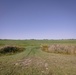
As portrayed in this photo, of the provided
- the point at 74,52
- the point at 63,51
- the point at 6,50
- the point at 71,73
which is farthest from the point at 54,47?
the point at 71,73

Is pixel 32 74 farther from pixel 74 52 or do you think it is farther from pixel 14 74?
pixel 74 52

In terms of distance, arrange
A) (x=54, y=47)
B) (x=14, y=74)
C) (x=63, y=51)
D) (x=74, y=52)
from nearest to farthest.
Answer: (x=14, y=74) < (x=74, y=52) < (x=63, y=51) < (x=54, y=47)

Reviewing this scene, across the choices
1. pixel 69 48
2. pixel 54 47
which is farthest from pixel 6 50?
pixel 69 48

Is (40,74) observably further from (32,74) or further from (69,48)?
(69,48)

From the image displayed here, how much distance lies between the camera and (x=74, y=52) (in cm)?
2995

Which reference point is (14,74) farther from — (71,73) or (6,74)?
(71,73)

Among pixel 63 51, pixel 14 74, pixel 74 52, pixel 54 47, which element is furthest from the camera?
pixel 54 47

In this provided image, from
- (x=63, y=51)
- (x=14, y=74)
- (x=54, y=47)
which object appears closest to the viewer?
(x=14, y=74)

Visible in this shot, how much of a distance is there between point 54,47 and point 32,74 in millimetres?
26265

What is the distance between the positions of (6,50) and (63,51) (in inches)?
533

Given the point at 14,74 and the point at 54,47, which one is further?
the point at 54,47

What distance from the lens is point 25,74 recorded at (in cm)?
1038

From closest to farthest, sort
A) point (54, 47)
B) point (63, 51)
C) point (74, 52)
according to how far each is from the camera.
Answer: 1. point (74, 52)
2. point (63, 51)
3. point (54, 47)

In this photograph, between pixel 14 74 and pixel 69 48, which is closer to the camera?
pixel 14 74
